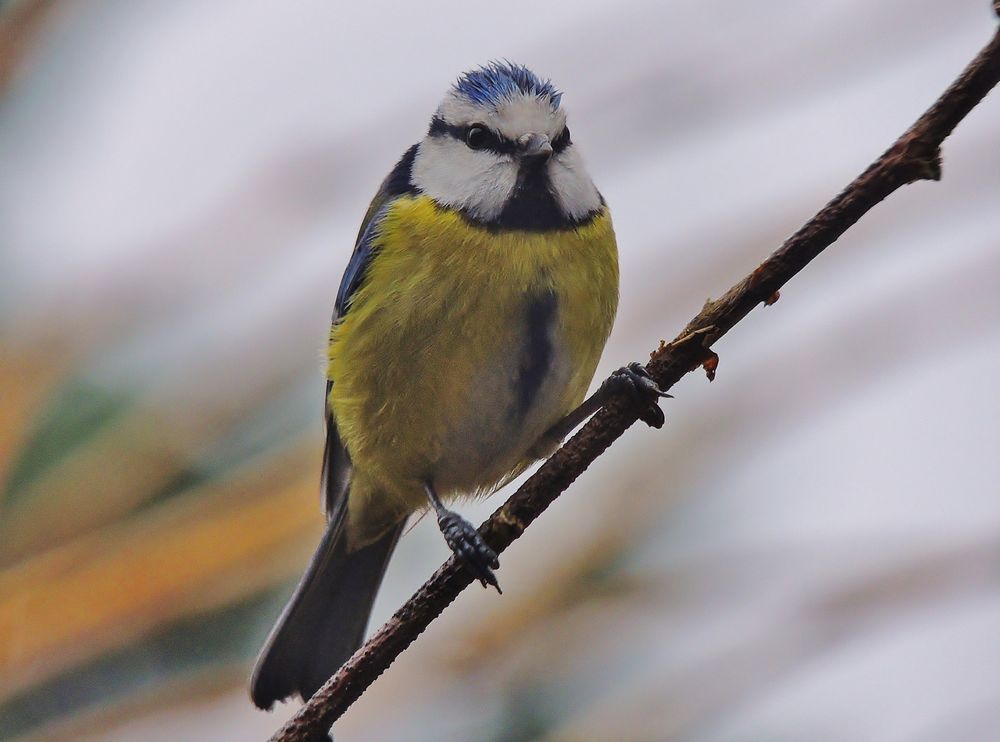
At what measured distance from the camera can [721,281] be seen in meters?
1.79

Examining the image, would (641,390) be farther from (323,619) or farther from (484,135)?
(323,619)

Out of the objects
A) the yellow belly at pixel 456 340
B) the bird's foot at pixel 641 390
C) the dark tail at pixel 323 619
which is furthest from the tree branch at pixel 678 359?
the dark tail at pixel 323 619

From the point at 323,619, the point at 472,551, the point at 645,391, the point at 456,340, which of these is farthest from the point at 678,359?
the point at 323,619

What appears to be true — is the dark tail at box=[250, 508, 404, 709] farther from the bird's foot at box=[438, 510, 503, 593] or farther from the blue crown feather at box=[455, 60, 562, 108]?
the blue crown feather at box=[455, 60, 562, 108]

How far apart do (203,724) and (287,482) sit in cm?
37

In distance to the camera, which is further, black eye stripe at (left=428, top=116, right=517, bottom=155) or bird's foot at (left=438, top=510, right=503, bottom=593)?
black eye stripe at (left=428, top=116, right=517, bottom=155)

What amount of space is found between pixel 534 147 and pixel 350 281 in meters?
0.29

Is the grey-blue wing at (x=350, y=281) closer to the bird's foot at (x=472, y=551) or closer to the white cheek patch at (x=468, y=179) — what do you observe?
the white cheek patch at (x=468, y=179)

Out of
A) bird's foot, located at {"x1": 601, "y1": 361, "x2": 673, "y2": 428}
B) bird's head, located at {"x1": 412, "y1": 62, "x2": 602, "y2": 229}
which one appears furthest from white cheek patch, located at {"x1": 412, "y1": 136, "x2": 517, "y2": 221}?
bird's foot, located at {"x1": 601, "y1": 361, "x2": 673, "y2": 428}

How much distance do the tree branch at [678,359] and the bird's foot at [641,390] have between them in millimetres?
13

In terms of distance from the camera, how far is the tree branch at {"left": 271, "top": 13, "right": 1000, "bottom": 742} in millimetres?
676

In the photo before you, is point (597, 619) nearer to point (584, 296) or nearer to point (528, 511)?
point (584, 296)

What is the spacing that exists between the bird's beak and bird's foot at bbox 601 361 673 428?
1.03 ft

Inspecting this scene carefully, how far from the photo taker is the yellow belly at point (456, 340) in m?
1.12
